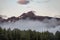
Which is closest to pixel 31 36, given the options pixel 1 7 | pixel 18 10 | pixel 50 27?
pixel 50 27

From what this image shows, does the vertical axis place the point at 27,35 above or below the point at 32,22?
below

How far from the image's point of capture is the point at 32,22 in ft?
6.02

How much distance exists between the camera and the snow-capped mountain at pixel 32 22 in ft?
5.86

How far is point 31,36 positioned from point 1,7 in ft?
1.78

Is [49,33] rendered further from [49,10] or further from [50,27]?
[49,10]

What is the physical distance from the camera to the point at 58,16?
1.80m

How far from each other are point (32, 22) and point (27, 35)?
0.18 m

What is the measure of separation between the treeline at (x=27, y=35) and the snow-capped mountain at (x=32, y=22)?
0.05 meters

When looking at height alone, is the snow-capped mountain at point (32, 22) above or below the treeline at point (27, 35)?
above

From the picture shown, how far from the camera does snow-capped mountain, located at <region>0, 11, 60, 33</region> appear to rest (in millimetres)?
1786

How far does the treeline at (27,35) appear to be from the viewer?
172 cm

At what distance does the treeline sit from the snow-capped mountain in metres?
0.05

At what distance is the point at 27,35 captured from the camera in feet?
5.74

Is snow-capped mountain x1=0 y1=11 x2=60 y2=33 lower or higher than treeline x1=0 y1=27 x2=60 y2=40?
higher
